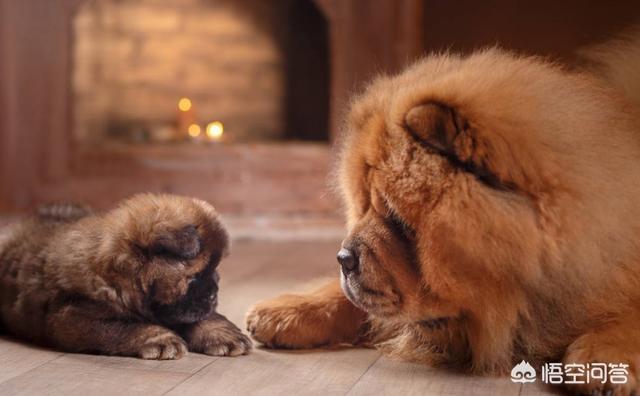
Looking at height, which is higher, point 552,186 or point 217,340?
point 552,186

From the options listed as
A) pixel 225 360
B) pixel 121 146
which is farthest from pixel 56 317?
pixel 121 146

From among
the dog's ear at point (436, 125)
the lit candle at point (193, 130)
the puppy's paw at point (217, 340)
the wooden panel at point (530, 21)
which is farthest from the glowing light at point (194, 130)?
the dog's ear at point (436, 125)

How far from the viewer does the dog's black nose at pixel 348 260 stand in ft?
5.27

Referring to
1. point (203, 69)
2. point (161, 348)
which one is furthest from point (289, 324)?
point (203, 69)

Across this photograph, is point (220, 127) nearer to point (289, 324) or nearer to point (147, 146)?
point (147, 146)

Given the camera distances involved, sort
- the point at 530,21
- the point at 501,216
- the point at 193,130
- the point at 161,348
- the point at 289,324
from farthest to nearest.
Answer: the point at 193,130 → the point at 530,21 → the point at 289,324 → the point at 161,348 → the point at 501,216

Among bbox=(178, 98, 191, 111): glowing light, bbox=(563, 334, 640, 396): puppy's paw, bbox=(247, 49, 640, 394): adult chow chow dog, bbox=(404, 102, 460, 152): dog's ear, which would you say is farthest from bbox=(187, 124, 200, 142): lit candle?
bbox=(563, 334, 640, 396): puppy's paw

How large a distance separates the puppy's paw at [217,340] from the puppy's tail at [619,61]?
975mm

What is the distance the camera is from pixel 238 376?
1.62 m

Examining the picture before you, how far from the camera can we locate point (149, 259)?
1.79m

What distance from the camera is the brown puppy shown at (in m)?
1.75

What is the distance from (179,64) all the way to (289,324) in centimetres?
332

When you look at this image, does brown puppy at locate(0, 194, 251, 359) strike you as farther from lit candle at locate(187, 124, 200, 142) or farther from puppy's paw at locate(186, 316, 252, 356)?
lit candle at locate(187, 124, 200, 142)

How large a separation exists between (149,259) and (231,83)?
3265 millimetres
